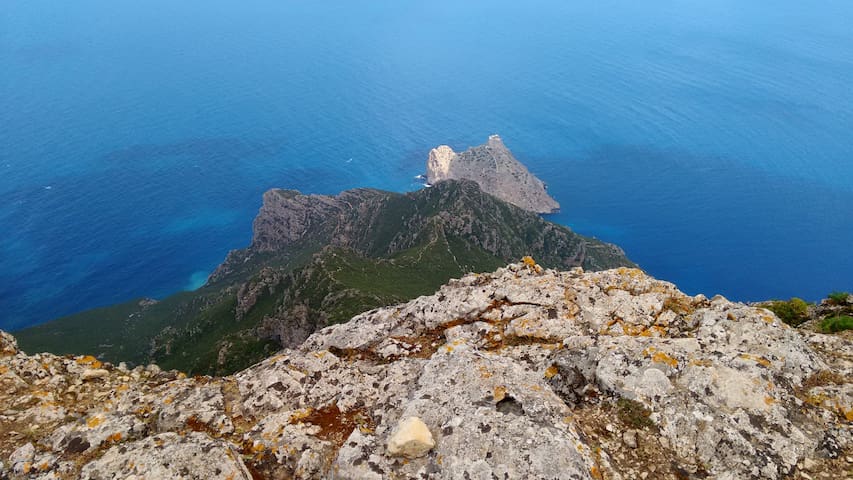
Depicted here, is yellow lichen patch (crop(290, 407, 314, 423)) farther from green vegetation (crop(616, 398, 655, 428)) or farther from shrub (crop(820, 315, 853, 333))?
shrub (crop(820, 315, 853, 333))

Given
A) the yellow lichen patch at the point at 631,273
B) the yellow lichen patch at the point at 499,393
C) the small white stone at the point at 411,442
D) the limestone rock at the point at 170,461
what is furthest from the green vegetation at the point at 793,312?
the limestone rock at the point at 170,461

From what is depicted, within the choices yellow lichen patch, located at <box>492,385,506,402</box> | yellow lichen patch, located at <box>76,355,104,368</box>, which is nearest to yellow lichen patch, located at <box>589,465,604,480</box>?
yellow lichen patch, located at <box>492,385,506,402</box>

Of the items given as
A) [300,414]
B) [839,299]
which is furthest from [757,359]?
[300,414]

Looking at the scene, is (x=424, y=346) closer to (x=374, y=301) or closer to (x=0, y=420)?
(x=0, y=420)

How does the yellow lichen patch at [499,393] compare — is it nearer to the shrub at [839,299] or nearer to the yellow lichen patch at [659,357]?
the yellow lichen patch at [659,357]

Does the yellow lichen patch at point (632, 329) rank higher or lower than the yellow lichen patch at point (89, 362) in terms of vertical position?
higher

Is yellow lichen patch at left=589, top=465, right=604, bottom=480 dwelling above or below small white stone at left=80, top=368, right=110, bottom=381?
above

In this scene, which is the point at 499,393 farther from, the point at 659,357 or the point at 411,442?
the point at 659,357
